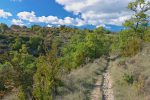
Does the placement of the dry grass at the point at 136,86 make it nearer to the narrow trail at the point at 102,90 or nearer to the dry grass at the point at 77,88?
the narrow trail at the point at 102,90

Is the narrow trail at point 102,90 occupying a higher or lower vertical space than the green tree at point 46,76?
lower

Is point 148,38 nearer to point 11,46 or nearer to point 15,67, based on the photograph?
point 15,67

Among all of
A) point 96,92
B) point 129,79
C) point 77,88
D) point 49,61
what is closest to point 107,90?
point 96,92

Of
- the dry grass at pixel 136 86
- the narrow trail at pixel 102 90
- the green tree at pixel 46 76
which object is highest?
the green tree at pixel 46 76

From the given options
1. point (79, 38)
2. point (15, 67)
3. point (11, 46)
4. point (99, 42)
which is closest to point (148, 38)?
point (99, 42)

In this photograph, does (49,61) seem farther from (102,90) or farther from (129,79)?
(129,79)

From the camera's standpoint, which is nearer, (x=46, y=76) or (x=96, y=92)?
(x=46, y=76)

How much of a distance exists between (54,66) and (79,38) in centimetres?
4884

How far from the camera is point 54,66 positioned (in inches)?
699

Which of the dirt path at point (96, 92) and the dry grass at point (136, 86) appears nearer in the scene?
the dry grass at point (136, 86)

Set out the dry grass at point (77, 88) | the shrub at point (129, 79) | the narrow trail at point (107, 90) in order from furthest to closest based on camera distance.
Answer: the shrub at point (129, 79) → the narrow trail at point (107, 90) → the dry grass at point (77, 88)

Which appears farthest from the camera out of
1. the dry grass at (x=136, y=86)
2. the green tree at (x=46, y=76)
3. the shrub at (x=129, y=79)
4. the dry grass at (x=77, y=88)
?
the shrub at (x=129, y=79)

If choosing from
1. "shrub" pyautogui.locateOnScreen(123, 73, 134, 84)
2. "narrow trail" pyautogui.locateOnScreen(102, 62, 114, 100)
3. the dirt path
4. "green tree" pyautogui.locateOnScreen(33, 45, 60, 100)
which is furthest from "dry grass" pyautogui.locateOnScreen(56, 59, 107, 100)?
"shrub" pyautogui.locateOnScreen(123, 73, 134, 84)

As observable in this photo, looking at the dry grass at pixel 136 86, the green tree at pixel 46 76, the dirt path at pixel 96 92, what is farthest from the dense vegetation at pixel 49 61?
the dirt path at pixel 96 92
